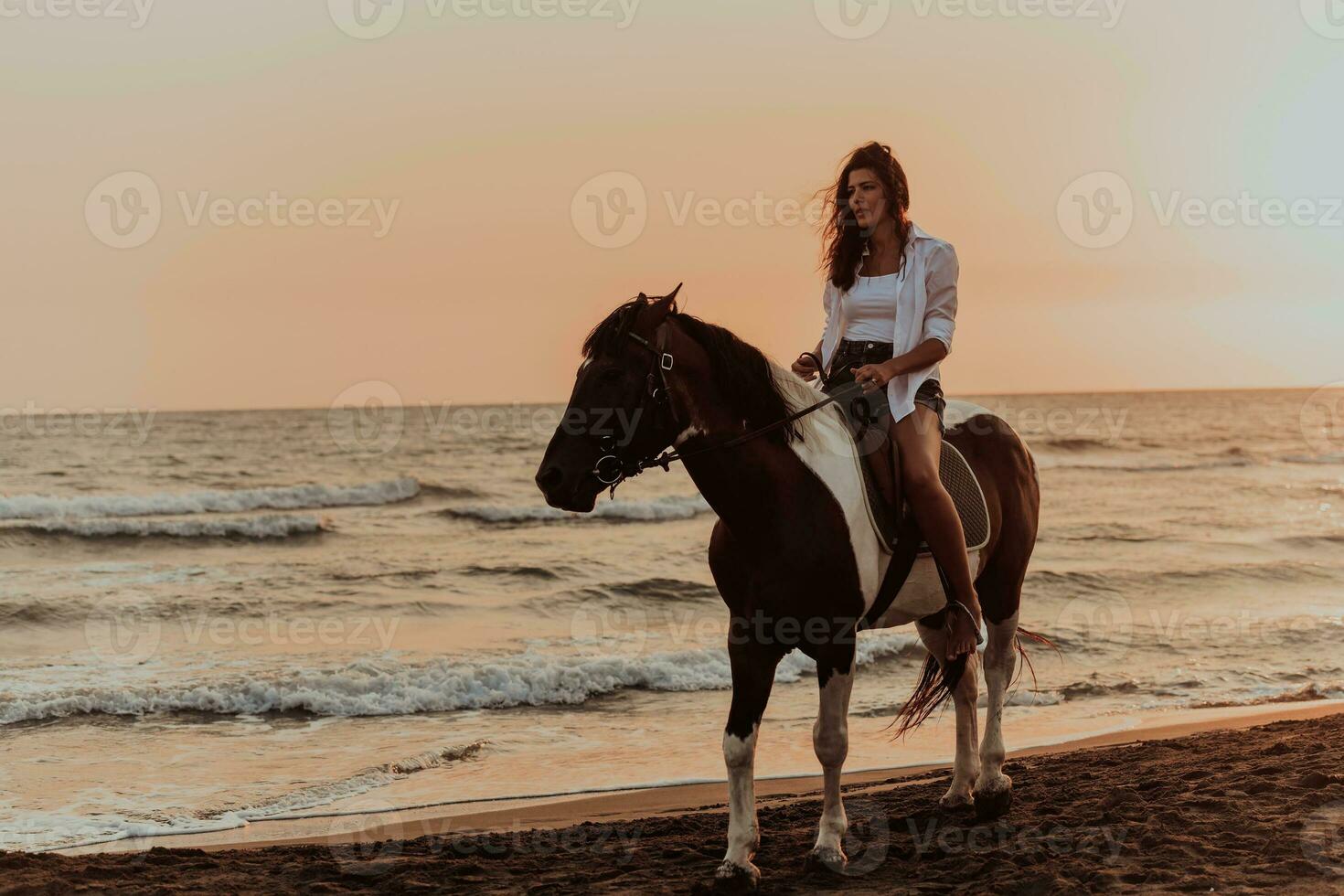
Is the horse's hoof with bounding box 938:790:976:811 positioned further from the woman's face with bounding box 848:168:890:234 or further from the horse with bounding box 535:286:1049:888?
the woman's face with bounding box 848:168:890:234

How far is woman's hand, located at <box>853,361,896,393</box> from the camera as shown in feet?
13.9

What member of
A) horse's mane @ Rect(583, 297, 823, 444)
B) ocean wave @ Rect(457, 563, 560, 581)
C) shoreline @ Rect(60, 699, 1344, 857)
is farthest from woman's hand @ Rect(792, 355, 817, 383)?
ocean wave @ Rect(457, 563, 560, 581)

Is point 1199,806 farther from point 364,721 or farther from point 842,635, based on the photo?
point 364,721

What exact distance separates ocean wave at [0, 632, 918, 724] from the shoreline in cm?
255

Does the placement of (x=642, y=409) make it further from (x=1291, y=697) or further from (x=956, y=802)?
(x=1291, y=697)

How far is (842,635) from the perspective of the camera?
4.09m

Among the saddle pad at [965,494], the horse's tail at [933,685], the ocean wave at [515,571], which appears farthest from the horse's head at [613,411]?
the ocean wave at [515,571]

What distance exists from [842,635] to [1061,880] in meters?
1.10

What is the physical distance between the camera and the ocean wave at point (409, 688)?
8.68 metres

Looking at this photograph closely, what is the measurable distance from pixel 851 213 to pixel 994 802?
105 inches

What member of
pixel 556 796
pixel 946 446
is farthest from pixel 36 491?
pixel 946 446

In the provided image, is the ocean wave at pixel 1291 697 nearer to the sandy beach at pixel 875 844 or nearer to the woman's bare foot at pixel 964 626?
the sandy beach at pixel 875 844

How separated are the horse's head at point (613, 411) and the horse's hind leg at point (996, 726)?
2289 millimetres

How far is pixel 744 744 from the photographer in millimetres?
4047
